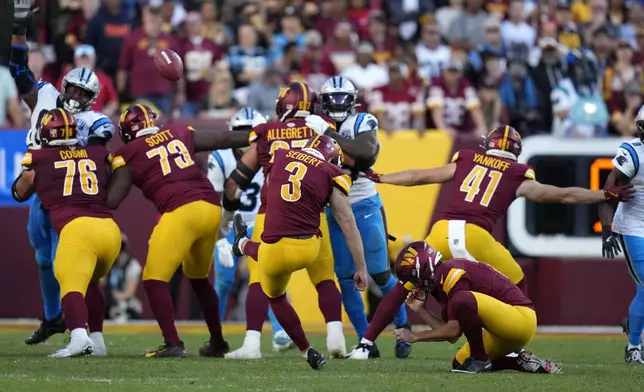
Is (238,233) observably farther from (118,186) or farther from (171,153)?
(118,186)

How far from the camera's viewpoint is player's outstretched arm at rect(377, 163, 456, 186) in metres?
10.3

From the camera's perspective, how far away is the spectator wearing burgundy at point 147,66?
15.6 meters

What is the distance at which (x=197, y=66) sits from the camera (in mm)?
16094

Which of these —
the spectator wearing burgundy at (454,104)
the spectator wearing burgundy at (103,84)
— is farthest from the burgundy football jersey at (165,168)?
the spectator wearing burgundy at (454,104)

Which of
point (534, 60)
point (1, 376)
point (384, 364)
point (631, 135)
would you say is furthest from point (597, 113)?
point (1, 376)

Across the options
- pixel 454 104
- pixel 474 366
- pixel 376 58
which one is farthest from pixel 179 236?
pixel 376 58

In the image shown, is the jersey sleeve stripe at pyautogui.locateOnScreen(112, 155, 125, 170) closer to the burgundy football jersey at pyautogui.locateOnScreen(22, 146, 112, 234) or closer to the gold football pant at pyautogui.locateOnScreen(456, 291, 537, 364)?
the burgundy football jersey at pyautogui.locateOnScreen(22, 146, 112, 234)

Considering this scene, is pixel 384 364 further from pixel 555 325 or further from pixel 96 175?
pixel 555 325

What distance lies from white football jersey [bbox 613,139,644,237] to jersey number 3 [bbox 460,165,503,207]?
1046mm

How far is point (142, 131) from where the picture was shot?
1016 cm

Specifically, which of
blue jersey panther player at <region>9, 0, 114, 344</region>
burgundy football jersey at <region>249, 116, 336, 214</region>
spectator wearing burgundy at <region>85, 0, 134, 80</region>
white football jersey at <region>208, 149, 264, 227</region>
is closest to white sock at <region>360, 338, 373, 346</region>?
burgundy football jersey at <region>249, 116, 336, 214</region>

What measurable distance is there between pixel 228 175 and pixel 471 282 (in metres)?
3.96

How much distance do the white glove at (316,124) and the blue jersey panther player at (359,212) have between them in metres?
0.33

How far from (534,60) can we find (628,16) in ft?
7.33
